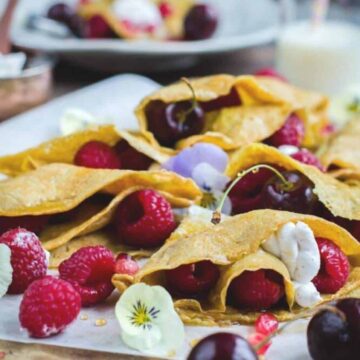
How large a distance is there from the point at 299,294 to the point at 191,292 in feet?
0.54

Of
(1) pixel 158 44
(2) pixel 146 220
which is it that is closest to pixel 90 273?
(2) pixel 146 220

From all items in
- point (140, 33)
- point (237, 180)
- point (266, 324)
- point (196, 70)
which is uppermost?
point (237, 180)

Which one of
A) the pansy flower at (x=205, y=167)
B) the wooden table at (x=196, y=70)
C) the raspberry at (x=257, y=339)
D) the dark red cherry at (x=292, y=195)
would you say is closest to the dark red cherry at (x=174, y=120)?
the pansy flower at (x=205, y=167)

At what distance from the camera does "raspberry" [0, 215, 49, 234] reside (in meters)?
1.70

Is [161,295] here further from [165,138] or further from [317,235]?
[165,138]

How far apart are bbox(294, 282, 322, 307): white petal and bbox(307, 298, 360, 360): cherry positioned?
0.16 meters

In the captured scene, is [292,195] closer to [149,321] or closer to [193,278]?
[193,278]

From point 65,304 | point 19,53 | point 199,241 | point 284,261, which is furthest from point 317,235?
point 19,53

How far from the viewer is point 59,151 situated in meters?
1.95

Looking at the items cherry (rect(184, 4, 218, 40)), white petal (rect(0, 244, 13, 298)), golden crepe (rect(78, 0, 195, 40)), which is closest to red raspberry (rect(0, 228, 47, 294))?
white petal (rect(0, 244, 13, 298))

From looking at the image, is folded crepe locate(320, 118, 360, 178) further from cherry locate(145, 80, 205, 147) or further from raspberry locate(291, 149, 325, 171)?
cherry locate(145, 80, 205, 147)

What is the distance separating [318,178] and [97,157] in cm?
Answer: 45

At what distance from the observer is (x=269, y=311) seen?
1.49 meters

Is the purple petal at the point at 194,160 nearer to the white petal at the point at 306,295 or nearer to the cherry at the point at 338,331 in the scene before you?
the white petal at the point at 306,295
